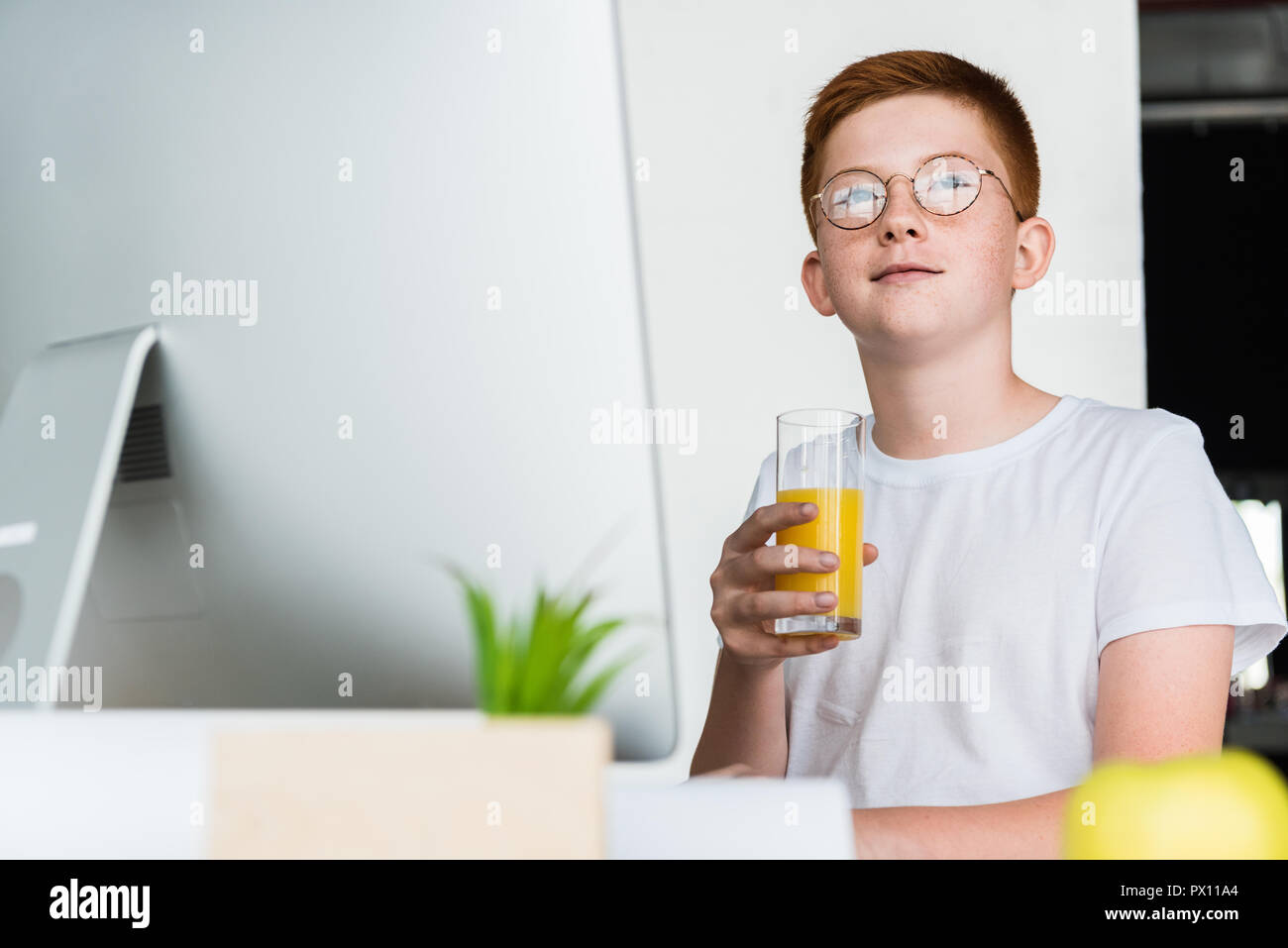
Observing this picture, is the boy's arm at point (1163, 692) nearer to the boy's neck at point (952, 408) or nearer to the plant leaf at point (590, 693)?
the boy's neck at point (952, 408)

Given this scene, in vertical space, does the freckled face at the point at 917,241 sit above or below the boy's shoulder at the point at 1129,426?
above

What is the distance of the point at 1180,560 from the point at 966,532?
276 mm

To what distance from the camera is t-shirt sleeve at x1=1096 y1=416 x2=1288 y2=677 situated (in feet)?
3.51

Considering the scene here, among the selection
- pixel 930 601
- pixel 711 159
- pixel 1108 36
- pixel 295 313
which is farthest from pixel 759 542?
pixel 1108 36

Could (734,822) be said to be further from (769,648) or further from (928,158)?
(928,158)

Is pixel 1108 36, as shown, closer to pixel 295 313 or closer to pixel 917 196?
pixel 917 196

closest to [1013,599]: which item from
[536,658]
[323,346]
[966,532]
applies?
[966,532]

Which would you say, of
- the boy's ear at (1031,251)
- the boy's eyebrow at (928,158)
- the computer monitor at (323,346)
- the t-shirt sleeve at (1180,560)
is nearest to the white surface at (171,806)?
the computer monitor at (323,346)

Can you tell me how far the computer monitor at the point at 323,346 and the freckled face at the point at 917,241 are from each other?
2.45 feet

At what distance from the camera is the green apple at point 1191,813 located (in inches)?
15.8

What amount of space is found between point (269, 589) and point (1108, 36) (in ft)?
5.91

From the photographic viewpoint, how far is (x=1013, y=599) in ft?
4.19

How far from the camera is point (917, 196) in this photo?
133 cm
